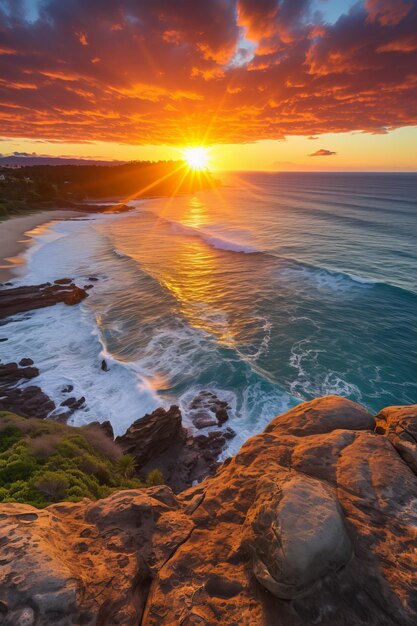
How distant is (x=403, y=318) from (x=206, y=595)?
2997 centimetres

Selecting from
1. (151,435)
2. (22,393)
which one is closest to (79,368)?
(22,393)

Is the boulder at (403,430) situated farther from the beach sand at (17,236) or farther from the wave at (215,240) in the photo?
the wave at (215,240)

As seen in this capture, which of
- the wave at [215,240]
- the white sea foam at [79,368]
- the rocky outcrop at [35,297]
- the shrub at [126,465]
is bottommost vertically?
the white sea foam at [79,368]

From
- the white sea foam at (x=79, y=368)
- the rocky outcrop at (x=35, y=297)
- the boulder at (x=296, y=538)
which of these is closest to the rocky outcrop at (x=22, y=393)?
the white sea foam at (x=79, y=368)

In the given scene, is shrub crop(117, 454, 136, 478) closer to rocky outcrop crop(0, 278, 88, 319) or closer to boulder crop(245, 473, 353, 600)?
boulder crop(245, 473, 353, 600)

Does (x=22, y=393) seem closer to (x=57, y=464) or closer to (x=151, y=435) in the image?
(x=151, y=435)

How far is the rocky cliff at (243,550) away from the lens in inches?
175

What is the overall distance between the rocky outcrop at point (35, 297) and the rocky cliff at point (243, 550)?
95.4 ft

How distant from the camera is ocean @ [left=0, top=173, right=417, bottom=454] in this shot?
807 inches

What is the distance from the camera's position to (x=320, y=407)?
30.7ft

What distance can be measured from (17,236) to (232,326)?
5340cm

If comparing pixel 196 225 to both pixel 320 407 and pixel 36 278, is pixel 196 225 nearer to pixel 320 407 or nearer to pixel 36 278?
pixel 36 278

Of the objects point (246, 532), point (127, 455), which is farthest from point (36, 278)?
point (246, 532)

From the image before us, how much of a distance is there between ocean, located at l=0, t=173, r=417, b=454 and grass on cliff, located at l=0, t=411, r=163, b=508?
3.54 meters
